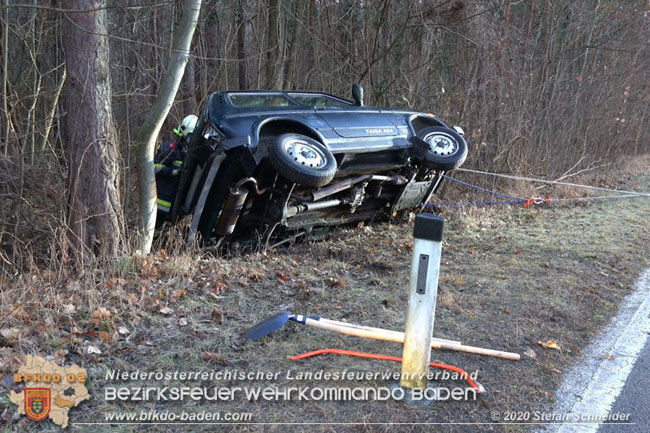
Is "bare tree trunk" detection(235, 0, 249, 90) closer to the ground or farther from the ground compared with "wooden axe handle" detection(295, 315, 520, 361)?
farther from the ground

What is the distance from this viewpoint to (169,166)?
667 centimetres

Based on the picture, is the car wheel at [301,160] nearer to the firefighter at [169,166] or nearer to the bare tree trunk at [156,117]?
the bare tree trunk at [156,117]

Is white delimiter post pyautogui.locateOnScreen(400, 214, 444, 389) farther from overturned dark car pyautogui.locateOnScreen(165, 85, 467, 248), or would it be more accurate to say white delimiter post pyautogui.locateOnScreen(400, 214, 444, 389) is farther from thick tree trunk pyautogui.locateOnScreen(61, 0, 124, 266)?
thick tree trunk pyautogui.locateOnScreen(61, 0, 124, 266)

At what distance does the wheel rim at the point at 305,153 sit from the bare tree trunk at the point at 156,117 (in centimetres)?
124

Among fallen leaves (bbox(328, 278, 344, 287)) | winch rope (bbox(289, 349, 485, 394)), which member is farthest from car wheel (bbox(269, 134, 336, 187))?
winch rope (bbox(289, 349, 485, 394))

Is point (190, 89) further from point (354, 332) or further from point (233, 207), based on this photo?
point (354, 332)

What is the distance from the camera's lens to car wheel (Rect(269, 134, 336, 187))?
518cm

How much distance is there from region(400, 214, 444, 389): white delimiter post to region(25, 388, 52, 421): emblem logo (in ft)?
6.31

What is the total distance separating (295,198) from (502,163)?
723 centimetres

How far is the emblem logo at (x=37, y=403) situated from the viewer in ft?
9.54

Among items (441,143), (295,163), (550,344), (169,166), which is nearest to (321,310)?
(295,163)

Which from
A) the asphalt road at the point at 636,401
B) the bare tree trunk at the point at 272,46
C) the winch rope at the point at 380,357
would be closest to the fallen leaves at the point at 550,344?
the asphalt road at the point at 636,401

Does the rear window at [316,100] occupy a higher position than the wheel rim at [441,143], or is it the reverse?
the rear window at [316,100]

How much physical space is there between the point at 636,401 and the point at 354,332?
1761 mm
